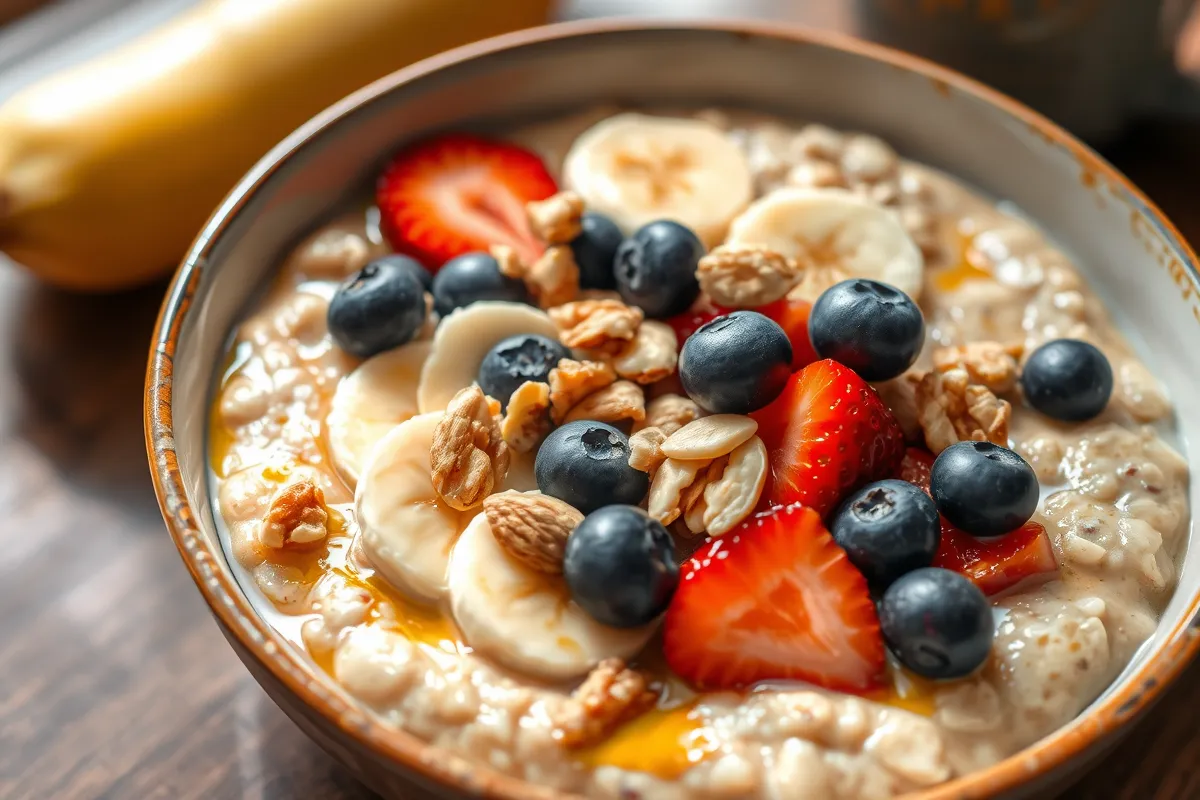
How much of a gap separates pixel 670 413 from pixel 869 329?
0.69ft

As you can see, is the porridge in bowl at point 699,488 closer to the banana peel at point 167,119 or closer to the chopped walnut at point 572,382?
the chopped walnut at point 572,382

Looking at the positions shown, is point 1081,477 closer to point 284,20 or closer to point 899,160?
point 899,160

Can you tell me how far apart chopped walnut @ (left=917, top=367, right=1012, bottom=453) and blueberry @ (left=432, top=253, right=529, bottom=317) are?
0.45m

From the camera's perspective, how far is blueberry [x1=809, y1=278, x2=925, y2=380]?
3.65ft

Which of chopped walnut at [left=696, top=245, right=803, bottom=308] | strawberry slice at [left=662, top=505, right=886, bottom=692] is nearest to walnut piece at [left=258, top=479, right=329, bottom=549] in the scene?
strawberry slice at [left=662, top=505, right=886, bottom=692]

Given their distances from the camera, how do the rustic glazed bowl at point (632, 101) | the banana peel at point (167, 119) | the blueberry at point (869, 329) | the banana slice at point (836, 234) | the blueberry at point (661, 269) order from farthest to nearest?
the banana peel at point (167, 119), the banana slice at point (836, 234), the blueberry at point (661, 269), the blueberry at point (869, 329), the rustic glazed bowl at point (632, 101)

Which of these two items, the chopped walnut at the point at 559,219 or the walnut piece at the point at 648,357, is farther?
the chopped walnut at the point at 559,219

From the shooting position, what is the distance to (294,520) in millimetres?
1095

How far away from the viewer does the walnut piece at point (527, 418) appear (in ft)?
3.65

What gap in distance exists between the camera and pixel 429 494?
1.11 metres

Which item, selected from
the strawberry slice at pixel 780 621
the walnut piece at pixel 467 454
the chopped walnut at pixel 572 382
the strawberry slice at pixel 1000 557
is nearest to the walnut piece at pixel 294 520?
the walnut piece at pixel 467 454

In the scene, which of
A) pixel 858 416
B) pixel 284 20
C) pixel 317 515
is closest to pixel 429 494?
pixel 317 515

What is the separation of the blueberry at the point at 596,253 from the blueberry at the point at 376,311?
0.60 ft

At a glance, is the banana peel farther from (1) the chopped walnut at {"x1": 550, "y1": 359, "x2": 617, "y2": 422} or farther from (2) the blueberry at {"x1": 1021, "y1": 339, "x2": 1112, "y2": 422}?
(2) the blueberry at {"x1": 1021, "y1": 339, "x2": 1112, "y2": 422}
